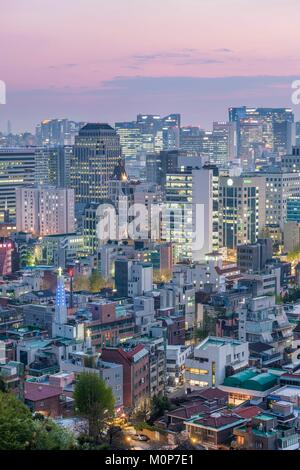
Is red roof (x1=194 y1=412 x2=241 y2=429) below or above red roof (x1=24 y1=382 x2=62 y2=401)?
below

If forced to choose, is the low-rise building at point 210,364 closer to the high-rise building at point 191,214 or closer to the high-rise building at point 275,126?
the high-rise building at point 191,214

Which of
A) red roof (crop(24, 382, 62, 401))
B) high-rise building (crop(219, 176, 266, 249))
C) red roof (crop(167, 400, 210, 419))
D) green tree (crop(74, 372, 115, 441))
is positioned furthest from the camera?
high-rise building (crop(219, 176, 266, 249))

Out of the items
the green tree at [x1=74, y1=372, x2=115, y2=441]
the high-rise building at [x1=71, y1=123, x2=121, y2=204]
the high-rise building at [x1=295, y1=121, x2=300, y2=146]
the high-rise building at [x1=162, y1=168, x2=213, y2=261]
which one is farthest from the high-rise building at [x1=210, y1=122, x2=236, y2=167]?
the green tree at [x1=74, y1=372, x2=115, y2=441]

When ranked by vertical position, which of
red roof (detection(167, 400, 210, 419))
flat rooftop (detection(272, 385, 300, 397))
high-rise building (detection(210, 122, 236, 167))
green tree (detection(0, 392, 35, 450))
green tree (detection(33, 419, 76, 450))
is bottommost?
red roof (detection(167, 400, 210, 419))

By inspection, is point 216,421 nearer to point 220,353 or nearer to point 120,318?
point 220,353

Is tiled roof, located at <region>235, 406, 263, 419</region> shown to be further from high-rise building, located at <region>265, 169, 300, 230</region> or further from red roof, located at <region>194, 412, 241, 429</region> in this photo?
high-rise building, located at <region>265, 169, 300, 230</region>

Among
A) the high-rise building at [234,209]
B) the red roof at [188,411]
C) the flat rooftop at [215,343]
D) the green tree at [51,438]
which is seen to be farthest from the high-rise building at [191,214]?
the green tree at [51,438]

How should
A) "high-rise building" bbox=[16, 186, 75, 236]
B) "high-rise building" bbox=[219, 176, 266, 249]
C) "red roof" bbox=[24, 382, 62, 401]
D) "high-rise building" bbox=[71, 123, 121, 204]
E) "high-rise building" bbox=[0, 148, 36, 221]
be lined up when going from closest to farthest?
"red roof" bbox=[24, 382, 62, 401] < "high-rise building" bbox=[219, 176, 266, 249] < "high-rise building" bbox=[16, 186, 75, 236] < "high-rise building" bbox=[0, 148, 36, 221] < "high-rise building" bbox=[71, 123, 121, 204]

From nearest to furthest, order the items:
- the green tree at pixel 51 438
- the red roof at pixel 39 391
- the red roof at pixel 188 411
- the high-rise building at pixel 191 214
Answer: the green tree at pixel 51 438
the red roof at pixel 188 411
the red roof at pixel 39 391
the high-rise building at pixel 191 214
